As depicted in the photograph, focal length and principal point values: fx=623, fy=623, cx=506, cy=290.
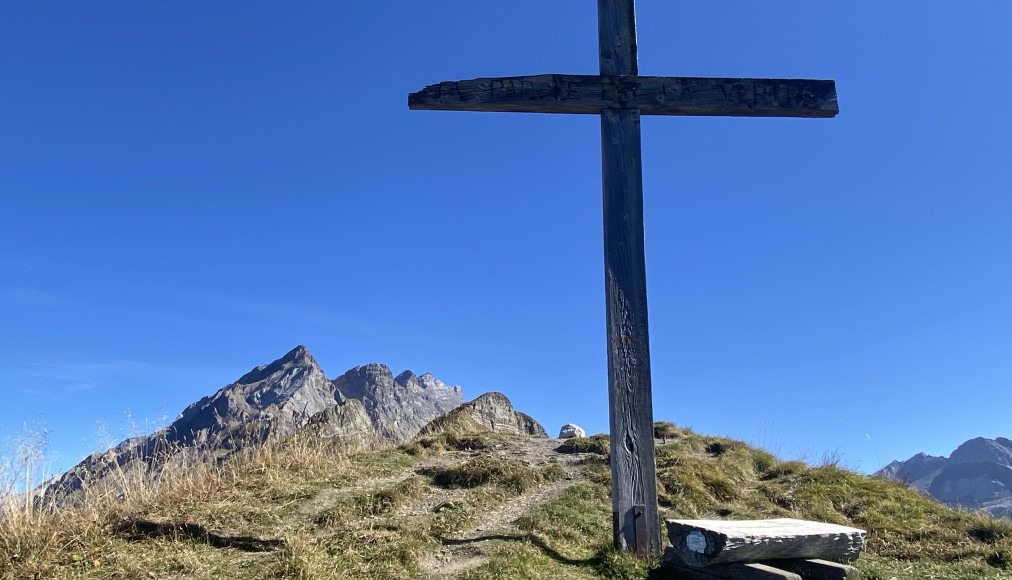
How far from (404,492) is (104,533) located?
11.7 feet

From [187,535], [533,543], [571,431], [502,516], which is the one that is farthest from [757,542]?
[571,431]

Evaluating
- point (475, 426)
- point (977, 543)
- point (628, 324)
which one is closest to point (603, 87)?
point (628, 324)

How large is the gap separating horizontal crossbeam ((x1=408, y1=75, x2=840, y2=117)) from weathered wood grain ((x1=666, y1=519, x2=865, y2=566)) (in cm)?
474

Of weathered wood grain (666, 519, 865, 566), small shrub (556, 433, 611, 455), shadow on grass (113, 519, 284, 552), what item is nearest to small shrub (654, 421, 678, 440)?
small shrub (556, 433, 611, 455)

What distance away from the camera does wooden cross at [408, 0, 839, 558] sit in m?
6.67

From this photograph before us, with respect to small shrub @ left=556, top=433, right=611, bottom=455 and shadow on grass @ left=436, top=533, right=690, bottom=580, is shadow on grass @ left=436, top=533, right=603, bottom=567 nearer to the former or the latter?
shadow on grass @ left=436, top=533, right=690, bottom=580

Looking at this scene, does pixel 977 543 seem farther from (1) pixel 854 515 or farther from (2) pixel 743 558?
(2) pixel 743 558

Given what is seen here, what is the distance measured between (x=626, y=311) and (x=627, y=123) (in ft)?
7.46

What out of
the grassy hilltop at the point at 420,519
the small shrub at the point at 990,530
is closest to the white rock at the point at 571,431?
the grassy hilltop at the point at 420,519

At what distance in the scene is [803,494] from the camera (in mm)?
10336

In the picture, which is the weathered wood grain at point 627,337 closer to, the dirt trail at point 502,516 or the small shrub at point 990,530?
the dirt trail at point 502,516

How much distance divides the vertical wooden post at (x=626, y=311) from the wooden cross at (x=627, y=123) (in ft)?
0.04

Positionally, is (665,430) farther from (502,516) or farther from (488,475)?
(502,516)

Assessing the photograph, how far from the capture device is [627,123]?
7406 mm
